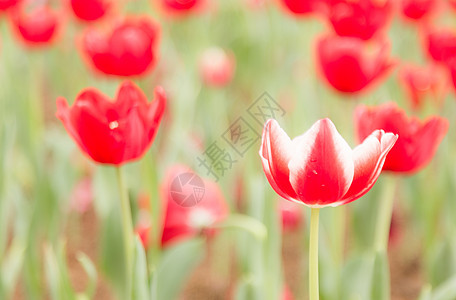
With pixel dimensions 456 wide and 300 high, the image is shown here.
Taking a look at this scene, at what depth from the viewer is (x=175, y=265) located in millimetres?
932

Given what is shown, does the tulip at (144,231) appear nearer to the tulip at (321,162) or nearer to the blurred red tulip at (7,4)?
the tulip at (321,162)

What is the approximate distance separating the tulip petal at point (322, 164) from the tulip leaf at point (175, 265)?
0.39 metres

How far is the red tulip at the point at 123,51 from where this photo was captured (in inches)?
40.9

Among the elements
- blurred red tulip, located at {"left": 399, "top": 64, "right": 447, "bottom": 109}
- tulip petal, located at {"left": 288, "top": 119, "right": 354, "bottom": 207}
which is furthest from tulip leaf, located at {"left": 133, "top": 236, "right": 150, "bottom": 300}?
blurred red tulip, located at {"left": 399, "top": 64, "right": 447, "bottom": 109}

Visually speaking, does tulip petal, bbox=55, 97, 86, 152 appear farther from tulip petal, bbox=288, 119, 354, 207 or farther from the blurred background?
tulip petal, bbox=288, 119, 354, 207

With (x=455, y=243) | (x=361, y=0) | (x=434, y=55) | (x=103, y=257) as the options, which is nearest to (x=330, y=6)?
(x=361, y=0)

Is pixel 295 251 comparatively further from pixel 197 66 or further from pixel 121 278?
pixel 121 278

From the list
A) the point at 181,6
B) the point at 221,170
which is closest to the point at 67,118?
the point at 221,170

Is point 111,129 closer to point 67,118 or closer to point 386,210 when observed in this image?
point 67,118

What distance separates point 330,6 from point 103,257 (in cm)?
68

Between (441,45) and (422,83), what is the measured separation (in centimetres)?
12

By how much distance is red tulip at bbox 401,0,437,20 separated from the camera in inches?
57.0

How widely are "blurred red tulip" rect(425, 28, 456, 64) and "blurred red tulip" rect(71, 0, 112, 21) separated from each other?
746 mm

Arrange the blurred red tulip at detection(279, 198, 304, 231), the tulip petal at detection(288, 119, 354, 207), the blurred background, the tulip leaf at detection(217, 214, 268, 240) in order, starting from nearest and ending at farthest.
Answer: the tulip petal at detection(288, 119, 354, 207)
the tulip leaf at detection(217, 214, 268, 240)
the blurred background
the blurred red tulip at detection(279, 198, 304, 231)
